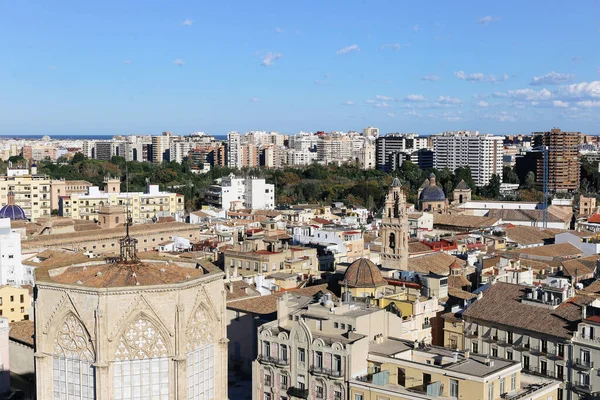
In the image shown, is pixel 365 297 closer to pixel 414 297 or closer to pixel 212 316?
pixel 414 297

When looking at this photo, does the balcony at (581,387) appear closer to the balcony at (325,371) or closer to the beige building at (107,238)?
the balcony at (325,371)

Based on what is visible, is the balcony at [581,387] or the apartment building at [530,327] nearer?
the balcony at [581,387]

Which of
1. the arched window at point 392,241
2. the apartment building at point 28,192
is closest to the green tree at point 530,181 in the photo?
the apartment building at point 28,192

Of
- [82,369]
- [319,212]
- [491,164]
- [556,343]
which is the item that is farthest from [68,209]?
[491,164]

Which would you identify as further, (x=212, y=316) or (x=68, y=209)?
(x=68, y=209)

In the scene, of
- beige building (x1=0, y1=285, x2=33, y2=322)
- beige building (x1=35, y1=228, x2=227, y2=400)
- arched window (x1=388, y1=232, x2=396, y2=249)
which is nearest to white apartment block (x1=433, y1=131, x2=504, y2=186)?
arched window (x1=388, y1=232, x2=396, y2=249)

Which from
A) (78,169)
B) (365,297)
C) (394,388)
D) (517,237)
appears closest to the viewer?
(394,388)
